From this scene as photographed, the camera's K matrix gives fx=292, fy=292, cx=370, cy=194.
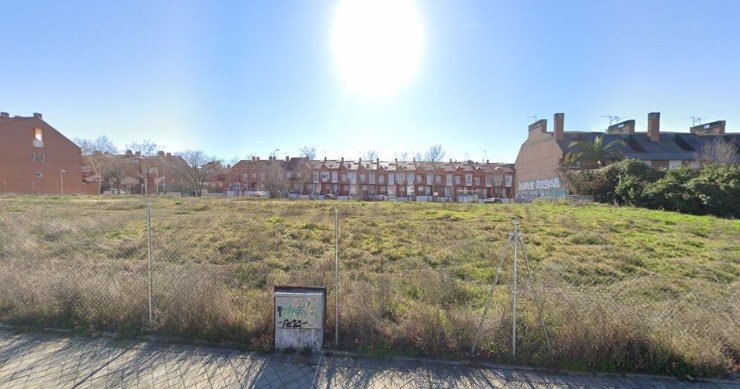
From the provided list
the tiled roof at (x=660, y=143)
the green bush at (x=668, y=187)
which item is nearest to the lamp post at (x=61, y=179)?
the green bush at (x=668, y=187)

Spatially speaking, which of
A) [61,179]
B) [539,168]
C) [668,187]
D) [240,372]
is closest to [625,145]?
[539,168]

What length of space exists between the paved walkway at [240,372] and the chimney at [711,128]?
58.0 meters

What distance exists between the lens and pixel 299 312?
3.27 m

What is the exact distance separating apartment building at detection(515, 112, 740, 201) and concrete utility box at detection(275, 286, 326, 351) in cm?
3511

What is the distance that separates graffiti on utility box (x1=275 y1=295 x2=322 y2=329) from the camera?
3.26 m

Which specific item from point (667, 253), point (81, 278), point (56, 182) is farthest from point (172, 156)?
point (667, 253)

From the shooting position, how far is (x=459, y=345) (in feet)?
10.6

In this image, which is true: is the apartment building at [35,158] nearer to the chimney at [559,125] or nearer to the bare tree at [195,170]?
the bare tree at [195,170]

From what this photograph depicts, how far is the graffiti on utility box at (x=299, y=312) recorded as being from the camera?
128 inches

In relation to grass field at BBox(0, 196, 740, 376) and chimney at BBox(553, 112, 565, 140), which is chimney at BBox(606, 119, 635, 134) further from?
grass field at BBox(0, 196, 740, 376)

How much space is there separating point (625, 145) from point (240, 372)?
47605 mm

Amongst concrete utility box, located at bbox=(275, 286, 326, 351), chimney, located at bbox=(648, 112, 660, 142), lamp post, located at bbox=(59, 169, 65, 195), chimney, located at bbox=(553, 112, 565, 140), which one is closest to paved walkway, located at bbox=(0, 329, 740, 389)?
concrete utility box, located at bbox=(275, 286, 326, 351)

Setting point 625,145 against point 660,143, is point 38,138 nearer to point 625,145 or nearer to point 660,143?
point 625,145

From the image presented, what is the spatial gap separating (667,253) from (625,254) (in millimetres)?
1539
